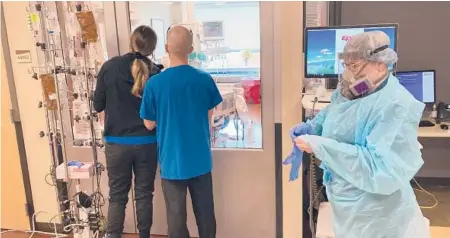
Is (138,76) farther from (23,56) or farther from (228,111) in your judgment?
(23,56)

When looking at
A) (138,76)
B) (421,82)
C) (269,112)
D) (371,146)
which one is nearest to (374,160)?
(371,146)

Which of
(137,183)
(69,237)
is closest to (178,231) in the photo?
(137,183)

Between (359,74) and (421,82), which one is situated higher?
(359,74)

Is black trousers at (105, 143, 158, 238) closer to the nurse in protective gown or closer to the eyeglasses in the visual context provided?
the nurse in protective gown

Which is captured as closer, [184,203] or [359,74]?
[359,74]

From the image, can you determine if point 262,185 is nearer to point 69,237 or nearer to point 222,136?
point 222,136

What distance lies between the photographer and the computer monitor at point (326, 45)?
247 cm

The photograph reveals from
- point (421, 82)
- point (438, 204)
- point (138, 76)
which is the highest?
point (138, 76)

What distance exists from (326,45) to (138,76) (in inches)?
44.4

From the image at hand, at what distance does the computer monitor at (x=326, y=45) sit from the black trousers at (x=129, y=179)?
1078 millimetres

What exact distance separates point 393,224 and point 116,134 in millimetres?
1499

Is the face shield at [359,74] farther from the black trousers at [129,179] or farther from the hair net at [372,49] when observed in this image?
the black trousers at [129,179]

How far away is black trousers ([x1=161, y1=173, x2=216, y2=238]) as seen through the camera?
2244 millimetres

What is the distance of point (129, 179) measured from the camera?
2.43 meters
